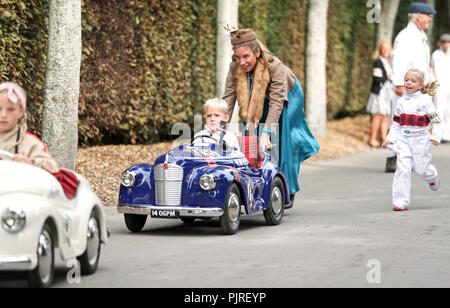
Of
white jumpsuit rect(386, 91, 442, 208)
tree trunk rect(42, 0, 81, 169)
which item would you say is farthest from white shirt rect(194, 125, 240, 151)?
tree trunk rect(42, 0, 81, 169)

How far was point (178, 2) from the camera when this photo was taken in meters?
16.2

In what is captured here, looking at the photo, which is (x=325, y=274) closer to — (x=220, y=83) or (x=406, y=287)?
(x=406, y=287)

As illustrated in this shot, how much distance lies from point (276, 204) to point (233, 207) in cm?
99

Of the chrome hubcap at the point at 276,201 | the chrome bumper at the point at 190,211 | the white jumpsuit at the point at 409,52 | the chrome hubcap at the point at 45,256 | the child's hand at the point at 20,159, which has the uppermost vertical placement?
the white jumpsuit at the point at 409,52

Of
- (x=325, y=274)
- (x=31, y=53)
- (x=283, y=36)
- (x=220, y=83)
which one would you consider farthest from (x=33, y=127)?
(x=283, y=36)

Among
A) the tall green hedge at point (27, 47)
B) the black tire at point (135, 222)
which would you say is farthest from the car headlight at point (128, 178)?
the tall green hedge at point (27, 47)

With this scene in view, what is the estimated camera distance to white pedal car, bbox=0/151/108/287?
18.8 feet

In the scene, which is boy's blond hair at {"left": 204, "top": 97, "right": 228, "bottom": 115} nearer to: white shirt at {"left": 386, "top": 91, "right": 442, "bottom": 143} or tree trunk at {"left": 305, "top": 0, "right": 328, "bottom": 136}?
white shirt at {"left": 386, "top": 91, "right": 442, "bottom": 143}

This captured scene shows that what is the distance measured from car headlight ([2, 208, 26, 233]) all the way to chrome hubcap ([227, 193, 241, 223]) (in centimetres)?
310

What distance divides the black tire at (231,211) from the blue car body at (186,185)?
0.18 feet

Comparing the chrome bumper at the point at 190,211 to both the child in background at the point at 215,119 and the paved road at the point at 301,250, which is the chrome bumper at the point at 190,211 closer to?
the paved road at the point at 301,250

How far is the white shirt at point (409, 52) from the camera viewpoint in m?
14.2

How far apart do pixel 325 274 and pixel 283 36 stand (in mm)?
15501
